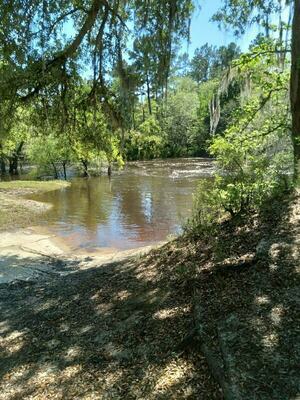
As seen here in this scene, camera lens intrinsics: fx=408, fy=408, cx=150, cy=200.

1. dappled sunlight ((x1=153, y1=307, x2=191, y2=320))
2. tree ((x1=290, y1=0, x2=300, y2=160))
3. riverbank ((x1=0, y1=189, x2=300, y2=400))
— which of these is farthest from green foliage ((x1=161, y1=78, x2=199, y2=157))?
dappled sunlight ((x1=153, y1=307, x2=191, y2=320))

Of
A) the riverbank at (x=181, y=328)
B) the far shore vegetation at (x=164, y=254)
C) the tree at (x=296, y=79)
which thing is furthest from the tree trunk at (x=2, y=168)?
the tree at (x=296, y=79)

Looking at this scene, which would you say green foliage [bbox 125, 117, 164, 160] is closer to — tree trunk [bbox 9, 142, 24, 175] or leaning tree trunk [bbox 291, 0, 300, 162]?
tree trunk [bbox 9, 142, 24, 175]

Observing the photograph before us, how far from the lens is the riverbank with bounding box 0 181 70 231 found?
52.0 ft

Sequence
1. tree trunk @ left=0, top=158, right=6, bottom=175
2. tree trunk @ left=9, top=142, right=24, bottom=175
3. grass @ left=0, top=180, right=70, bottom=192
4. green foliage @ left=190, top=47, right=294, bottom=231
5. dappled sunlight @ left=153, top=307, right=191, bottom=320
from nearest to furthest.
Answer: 1. dappled sunlight @ left=153, top=307, right=191, bottom=320
2. green foliage @ left=190, top=47, right=294, bottom=231
3. grass @ left=0, top=180, right=70, bottom=192
4. tree trunk @ left=9, top=142, right=24, bottom=175
5. tree trunk @ left=0, top=158, right=6, bottom=175

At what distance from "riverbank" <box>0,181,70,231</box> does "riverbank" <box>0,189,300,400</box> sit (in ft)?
32.1

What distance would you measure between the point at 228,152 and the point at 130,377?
4.74m

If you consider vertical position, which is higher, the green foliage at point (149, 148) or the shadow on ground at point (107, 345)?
the green foliage at point (149, 148)

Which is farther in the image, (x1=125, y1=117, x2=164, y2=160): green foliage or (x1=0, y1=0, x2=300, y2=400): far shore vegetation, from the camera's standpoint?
(x1=125, y1=117, x2=164, y2=160): green foliage

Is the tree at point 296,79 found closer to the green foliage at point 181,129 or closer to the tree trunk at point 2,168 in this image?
the tree trunk at point 2,168

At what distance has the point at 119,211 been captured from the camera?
1852cm

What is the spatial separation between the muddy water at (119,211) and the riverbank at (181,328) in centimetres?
335

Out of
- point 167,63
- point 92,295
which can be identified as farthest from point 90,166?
point 92,295

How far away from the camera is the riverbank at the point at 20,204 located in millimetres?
15836

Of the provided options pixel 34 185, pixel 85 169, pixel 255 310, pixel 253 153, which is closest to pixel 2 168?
pixel 85 169
